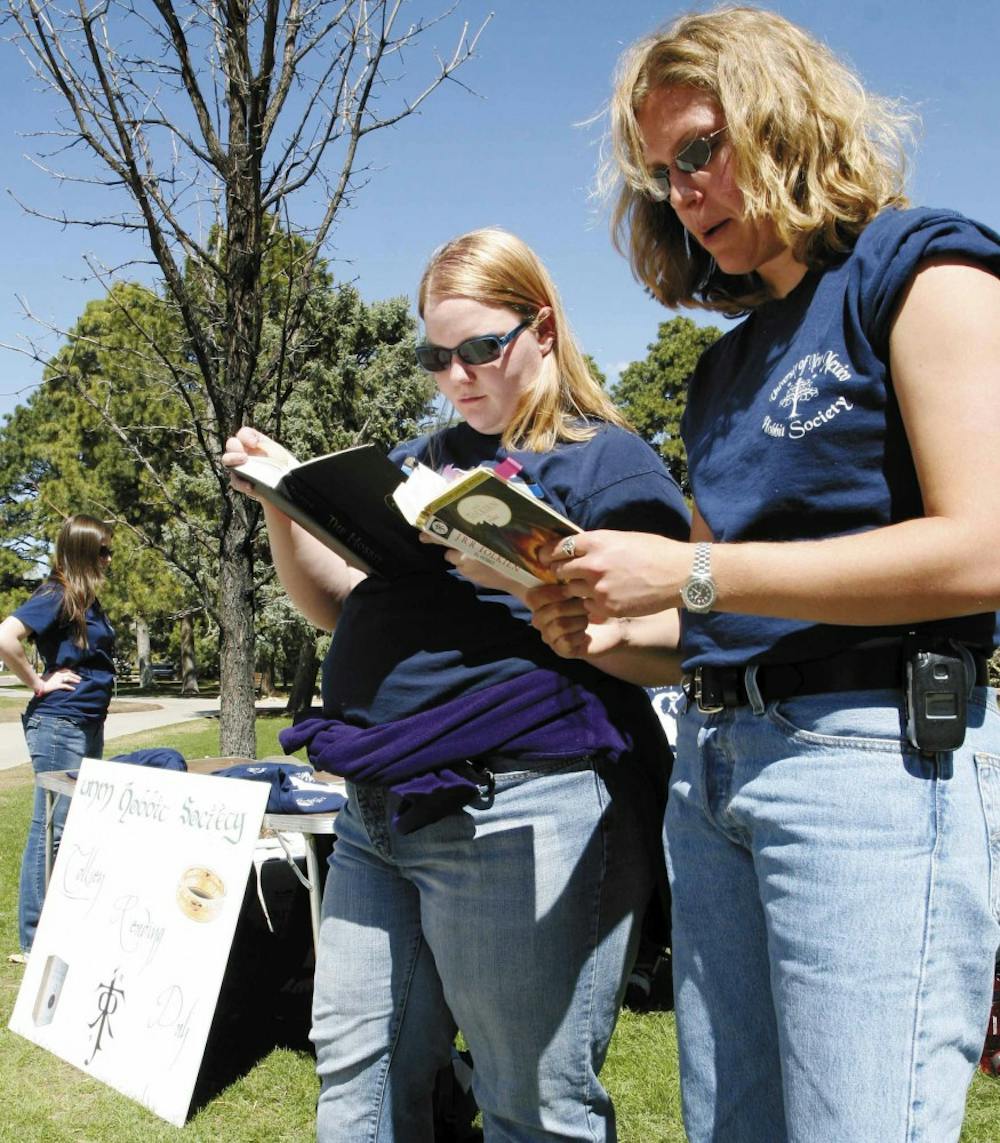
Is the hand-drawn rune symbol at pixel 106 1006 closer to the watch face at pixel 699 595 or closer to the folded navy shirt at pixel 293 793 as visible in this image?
the folded navy shirt at pixel 293 793

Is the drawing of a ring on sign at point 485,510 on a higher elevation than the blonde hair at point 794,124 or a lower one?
lower

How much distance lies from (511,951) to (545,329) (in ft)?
3.42

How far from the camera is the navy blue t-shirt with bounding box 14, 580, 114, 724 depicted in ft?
15.3

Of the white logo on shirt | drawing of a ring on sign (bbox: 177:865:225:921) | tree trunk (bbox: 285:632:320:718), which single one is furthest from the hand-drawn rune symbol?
tree trunk (bbox: 285:632:320:718)

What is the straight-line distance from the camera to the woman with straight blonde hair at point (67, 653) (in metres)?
4.64

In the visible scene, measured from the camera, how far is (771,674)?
119cm

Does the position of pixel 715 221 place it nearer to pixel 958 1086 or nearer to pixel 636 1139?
pixel 958 1086

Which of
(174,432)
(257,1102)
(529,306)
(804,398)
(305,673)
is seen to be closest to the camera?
(804,398)

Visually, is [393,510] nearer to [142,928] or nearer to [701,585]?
[701,585]

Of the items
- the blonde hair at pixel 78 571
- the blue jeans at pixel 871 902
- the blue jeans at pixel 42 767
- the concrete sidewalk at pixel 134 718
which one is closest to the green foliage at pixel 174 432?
the blonde hair at pixel 78 571

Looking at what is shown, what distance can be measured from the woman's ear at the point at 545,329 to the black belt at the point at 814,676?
760 millimetres

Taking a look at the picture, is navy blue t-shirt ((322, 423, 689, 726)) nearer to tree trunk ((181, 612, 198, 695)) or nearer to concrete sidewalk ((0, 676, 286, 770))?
Result: concrete sidewalk ((0, 676, 286, 770))

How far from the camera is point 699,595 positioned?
1.12 meters

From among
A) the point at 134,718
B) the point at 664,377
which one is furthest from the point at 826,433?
the point at 664,377
